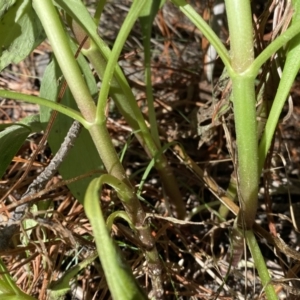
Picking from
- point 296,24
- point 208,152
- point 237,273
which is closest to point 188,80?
point 208,152

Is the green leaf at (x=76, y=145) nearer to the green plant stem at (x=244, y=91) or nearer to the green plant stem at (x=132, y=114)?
the green plant stem at (x=132, y=114)

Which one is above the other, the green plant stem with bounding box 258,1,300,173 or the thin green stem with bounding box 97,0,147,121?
the thin green stem with bounding box 97,0,147,121

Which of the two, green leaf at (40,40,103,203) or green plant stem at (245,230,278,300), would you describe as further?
green leaf at (40,40,103,203)

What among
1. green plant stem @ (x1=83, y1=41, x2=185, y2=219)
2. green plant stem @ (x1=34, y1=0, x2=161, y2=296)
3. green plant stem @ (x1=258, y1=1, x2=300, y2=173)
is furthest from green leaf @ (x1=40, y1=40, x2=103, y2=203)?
green plant stem @ (x1=258, y1=1, x2=300, y2=173)

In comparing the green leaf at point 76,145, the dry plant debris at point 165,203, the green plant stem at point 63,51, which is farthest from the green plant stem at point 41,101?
the green leaf at point 76,145

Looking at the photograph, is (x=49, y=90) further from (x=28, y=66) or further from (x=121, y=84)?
(x=28, y=66)

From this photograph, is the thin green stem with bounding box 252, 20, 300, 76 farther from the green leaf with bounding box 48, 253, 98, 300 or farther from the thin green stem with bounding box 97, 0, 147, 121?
the green leaf with bounding box 48, 253, 98, 300
